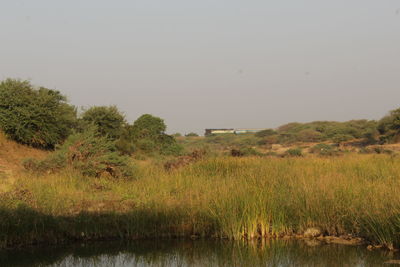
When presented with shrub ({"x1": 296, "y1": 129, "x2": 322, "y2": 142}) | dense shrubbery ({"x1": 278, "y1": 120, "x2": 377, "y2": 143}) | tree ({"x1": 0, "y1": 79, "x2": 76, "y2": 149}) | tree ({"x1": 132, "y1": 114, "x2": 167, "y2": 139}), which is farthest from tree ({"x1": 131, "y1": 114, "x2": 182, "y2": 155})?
shrub ({"x1": 296, "y1": 129, "x2": 322, "y2": 142})

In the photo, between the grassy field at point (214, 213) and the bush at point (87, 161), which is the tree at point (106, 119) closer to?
the bush at point (87, 161)

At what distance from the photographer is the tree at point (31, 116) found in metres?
18.4

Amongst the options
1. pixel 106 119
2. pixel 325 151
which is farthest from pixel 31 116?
pixel 325 151

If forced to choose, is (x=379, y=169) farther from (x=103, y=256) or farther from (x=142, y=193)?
(x=103, y=256)

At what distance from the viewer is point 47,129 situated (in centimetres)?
1909

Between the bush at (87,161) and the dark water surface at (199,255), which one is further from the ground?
the bush at (87,161)

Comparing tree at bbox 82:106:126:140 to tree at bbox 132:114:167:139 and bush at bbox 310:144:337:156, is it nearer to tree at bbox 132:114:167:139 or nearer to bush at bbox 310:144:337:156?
tree at bbox 132:114:167:139

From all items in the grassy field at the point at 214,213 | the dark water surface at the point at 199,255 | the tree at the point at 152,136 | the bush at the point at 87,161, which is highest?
the tree at the point at 152,136

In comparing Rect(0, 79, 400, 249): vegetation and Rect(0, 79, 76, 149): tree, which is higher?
Rect(0, 79, 76, 149): tree

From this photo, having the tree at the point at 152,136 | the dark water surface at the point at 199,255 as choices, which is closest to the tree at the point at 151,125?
the tree at the point at 152,136

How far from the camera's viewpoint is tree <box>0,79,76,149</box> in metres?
18.4

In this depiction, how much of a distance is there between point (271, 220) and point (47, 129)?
1360 centimetres

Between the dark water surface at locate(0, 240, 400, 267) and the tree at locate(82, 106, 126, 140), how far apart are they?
56.0 feet

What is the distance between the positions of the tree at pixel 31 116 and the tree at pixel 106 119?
4076 millimetres
